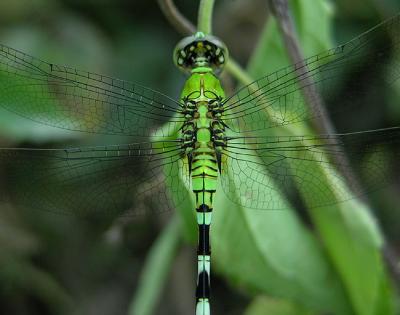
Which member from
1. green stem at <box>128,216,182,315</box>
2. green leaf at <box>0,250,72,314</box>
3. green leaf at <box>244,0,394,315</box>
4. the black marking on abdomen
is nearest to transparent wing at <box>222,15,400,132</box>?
green leaf at <box>244,0,394,315</box>

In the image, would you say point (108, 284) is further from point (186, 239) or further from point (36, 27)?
point (36, 27)

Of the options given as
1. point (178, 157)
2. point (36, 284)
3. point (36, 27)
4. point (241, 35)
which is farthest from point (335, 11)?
point (36, 284)

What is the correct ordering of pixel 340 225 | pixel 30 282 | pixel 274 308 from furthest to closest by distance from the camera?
1. pixel 30 282
2. pixel 274 308
3. pixel 340 225

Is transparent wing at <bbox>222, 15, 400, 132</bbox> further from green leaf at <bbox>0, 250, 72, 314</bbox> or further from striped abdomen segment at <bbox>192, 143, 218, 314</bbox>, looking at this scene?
green leaf at <bbox>0, 250, 72, 314</bbox>

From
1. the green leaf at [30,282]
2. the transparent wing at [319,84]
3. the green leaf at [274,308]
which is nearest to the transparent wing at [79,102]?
the transparent wing at [319,84]

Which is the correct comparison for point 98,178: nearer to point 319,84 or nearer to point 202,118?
point 202,118

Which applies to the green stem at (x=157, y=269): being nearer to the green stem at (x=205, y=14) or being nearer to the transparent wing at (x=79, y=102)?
the transparent wing at (x=79, y=102)

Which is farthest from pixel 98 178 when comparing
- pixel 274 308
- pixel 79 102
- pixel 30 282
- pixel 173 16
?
pixel 30 282
